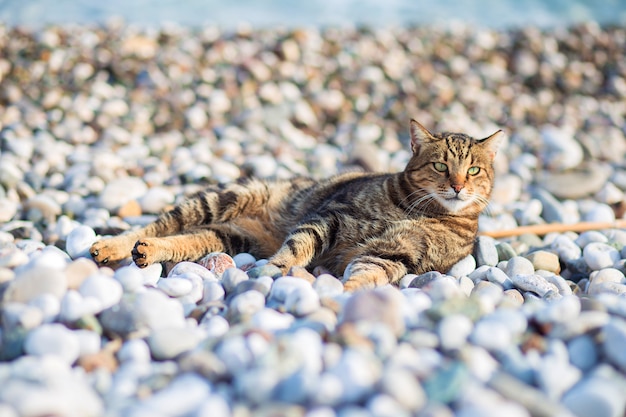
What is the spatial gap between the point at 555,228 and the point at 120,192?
2.82 metres

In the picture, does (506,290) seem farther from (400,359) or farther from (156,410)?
(156,410)

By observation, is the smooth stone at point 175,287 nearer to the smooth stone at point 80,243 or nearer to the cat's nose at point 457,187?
the smooth stone at point 80,243

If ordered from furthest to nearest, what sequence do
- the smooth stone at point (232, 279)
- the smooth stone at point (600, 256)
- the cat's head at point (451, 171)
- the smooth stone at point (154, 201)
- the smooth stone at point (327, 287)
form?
the smooth stone at point (154, 201)
the smooth stone at point (600, 256)
the cat's head at point (451, 171)
the smooth stone at point (232, 279)
the smooth stone at point (327, 287)

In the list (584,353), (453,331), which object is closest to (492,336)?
(453,331)

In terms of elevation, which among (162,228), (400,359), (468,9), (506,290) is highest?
(468,9)

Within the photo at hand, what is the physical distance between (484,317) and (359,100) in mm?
4618

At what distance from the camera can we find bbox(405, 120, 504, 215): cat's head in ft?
9.63

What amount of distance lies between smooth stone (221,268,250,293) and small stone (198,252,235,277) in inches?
13.1

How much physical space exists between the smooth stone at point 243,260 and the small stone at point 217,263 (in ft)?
0.48

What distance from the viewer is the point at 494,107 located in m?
6.57

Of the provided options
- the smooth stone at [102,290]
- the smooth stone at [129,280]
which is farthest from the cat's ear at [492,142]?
the smooth stone at [102,290]

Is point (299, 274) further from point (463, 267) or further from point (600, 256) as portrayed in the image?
point (600, 256)

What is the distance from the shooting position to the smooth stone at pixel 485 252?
314 cm

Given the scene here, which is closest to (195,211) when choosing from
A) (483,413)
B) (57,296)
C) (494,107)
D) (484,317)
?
(57,296)
